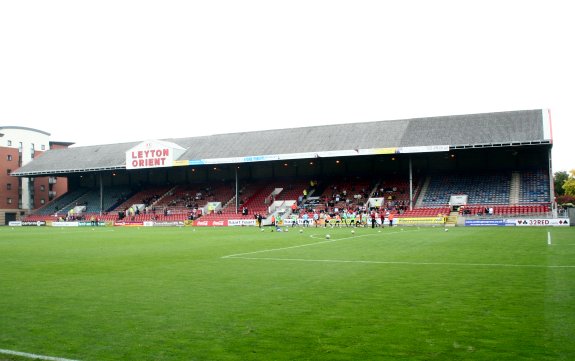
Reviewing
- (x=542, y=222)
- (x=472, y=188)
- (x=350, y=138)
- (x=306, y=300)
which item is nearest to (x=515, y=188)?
(x=472, y=188)

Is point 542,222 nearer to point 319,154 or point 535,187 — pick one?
point 535,187

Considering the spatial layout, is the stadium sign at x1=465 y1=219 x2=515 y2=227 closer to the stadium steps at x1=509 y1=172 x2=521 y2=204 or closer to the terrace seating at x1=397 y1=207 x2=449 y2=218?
the terrace seating at x1=397 y1=207 x2=449 y2=218

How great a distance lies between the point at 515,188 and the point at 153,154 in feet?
130

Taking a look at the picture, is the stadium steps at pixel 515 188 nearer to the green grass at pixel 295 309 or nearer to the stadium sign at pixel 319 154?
the stadium sign at pixel 319 154

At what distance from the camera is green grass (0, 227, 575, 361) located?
6594 millimetres

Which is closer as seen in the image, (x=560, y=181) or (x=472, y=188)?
(x=472, y=188)

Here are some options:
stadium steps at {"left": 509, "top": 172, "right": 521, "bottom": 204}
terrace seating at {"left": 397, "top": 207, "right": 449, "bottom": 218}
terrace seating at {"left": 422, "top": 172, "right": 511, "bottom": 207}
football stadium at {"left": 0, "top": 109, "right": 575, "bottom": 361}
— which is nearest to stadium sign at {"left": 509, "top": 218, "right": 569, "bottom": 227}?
football stadium at {"left": 0, "top": 109, "right": 575, "bottom": 361}

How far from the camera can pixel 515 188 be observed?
47.9m

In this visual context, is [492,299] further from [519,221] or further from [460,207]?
[460,207]

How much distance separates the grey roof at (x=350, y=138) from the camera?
1833 inches

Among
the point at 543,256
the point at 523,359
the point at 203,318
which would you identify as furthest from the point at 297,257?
the point at 523,359

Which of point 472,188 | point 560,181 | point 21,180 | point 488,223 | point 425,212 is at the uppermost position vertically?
point 21,180

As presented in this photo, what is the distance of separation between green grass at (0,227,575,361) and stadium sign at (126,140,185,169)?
142 ft

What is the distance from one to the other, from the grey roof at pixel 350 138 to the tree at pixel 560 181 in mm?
72316
